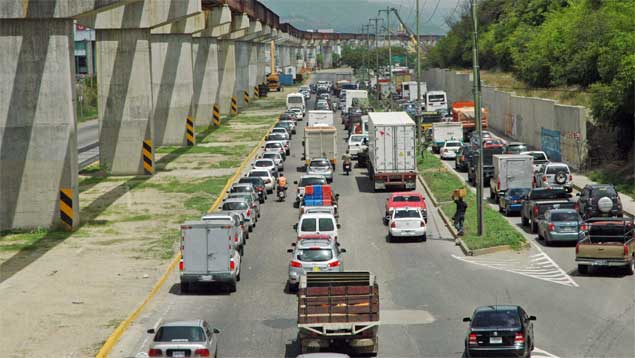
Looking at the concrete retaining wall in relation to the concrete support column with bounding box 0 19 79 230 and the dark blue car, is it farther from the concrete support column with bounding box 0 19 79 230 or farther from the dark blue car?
the concrete support column with bounding box 0 19 79 230

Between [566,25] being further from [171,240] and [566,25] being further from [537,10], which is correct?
[171,240]

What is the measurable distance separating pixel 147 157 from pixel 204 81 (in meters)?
39.8

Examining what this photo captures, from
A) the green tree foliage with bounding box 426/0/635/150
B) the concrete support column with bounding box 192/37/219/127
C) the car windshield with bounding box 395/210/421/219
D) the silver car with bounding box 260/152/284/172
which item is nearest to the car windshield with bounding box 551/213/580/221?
the car windshield with bounding box 395/210/421/219

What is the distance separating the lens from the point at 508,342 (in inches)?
931

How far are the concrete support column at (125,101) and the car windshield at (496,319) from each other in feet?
148

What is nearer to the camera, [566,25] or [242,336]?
[242,336]

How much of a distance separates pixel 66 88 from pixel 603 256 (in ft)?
72.3

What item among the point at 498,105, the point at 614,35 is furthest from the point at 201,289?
the point at 498,105

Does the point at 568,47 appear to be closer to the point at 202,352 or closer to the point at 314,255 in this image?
the point at 314,255

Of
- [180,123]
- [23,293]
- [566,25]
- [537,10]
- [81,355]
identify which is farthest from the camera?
[537,10]

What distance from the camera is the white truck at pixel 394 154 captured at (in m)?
59.3

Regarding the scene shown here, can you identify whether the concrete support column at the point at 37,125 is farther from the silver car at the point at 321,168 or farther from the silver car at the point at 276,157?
the silver car at the point at 276,157

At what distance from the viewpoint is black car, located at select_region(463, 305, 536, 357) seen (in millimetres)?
23641

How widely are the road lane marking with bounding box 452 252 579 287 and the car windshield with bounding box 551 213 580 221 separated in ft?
6.21
